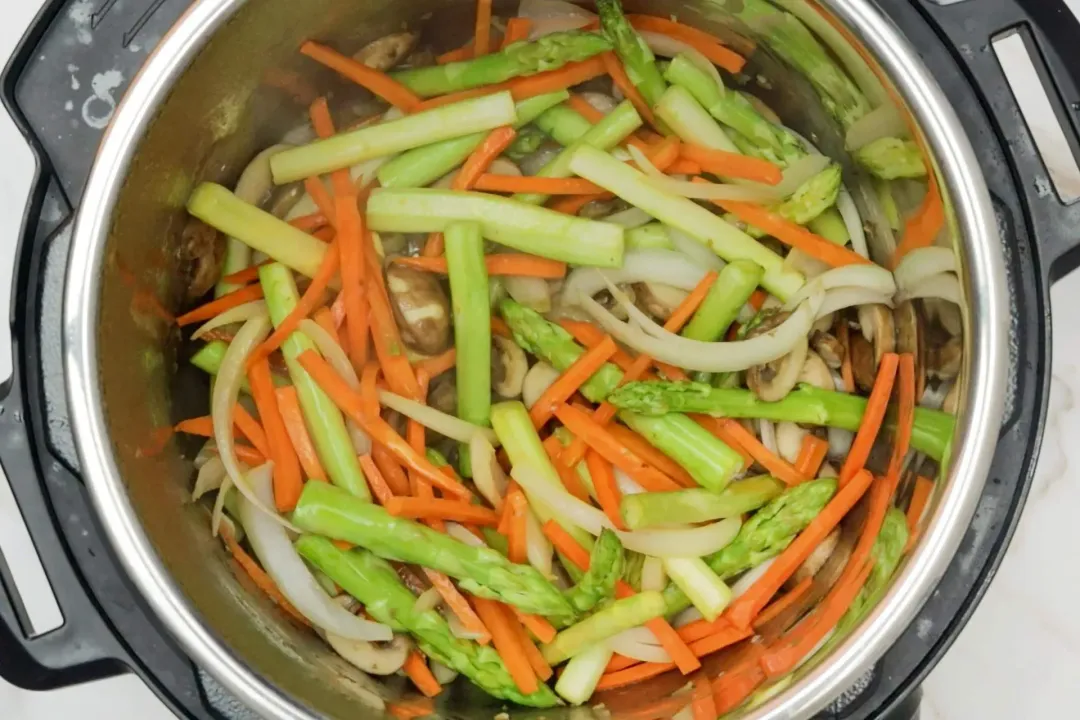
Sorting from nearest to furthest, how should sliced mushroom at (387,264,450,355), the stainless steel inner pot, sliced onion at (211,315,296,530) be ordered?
the stainless steel inner pot → sliced onion at (211,315,296,530) → sliced mushroom at (387,264,450,355)

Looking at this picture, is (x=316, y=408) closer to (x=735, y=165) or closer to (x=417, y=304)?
(x=417, y=304)

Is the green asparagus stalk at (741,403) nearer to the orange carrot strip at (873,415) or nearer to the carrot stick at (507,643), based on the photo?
the orange carrot strip at (873,415)

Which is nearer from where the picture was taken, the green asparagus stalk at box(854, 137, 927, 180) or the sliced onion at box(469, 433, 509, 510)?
the green asparagus stalk at box(854, 137, 927, 180)

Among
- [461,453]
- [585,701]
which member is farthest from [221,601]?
[585,701]

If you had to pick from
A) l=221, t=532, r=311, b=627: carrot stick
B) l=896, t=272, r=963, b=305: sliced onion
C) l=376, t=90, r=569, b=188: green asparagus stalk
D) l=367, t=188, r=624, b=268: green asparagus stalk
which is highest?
l=376, t=90, r=569, b=188: green asparagus stalk

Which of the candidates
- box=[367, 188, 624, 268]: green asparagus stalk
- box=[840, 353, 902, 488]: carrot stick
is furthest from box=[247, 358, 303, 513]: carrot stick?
box=[840, 353, 902, 488]: carrot stick

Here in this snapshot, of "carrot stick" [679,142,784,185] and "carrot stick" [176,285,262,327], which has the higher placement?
"carrot stick" [679,142,784,185]

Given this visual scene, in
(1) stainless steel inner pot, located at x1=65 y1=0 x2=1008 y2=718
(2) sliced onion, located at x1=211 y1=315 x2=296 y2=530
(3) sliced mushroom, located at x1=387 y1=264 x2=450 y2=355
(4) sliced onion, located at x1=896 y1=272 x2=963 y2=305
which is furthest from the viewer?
(3) sliced mushroom, located at x1=387 y1=264 x2=450 y2=355

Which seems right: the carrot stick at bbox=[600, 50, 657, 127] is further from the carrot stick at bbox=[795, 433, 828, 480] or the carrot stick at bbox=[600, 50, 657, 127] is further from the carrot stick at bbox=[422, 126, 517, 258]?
the carrot stick at bbox=[795, 433, 828, 480]
